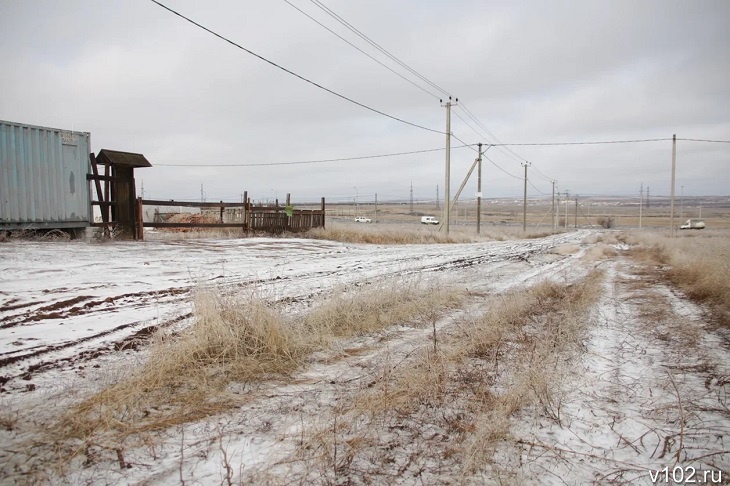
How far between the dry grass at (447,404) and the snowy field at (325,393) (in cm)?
7

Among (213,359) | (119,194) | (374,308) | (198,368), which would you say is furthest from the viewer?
(119,194)

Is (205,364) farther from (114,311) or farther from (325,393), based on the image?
(114,311)

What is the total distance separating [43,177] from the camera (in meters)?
12.8

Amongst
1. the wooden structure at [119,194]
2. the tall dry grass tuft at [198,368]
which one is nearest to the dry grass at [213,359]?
the tall dry grass tuft at [198,368]

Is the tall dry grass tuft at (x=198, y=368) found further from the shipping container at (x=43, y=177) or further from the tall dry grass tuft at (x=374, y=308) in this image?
the shipping container at (x=43, y=177)

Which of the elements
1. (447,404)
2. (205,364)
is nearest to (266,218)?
(205,364)

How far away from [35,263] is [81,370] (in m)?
6.41

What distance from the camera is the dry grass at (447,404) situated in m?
2.35

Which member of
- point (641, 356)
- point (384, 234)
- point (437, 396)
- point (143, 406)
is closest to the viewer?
point (143, 406)

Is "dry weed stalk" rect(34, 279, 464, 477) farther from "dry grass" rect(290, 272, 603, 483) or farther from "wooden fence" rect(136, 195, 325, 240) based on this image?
"wooden fence" rect(136, 195, 325, 240)

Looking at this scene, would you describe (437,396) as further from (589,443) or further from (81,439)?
(81,439)

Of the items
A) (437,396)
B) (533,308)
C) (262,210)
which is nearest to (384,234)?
(262,210)

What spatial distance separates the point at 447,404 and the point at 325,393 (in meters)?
0.97

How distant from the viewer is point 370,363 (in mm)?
3943
